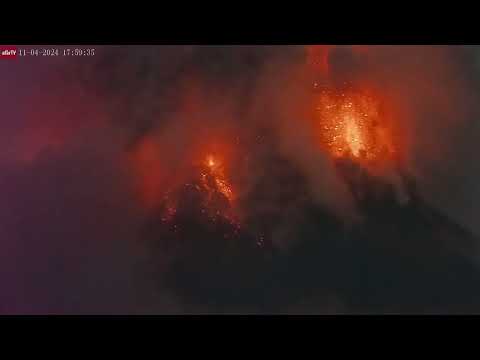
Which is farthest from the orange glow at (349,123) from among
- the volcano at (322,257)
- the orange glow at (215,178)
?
the orange glow at (215,178)

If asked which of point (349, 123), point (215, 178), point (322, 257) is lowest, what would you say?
point (322, 257)

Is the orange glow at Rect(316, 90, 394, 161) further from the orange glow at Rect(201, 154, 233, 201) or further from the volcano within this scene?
the orange glow at Rect(201, 154, 233, 201)

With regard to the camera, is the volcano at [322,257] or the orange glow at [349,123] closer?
the volcano at [322,257]

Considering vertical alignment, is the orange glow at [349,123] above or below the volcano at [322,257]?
above

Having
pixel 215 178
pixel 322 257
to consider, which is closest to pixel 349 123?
pixel 322 257

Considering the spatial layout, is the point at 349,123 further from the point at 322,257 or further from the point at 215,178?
the point at 215,178

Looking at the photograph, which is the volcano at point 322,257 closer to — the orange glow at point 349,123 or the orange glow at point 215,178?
the orange glow at point 215,178

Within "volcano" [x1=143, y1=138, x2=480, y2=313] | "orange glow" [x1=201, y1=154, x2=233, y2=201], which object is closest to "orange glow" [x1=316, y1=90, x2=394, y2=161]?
"volcano" [x1=143, y1=138, x2=480, y2=313]

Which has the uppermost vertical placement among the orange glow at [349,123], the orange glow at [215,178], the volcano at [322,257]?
the orange glow at [349,123]
